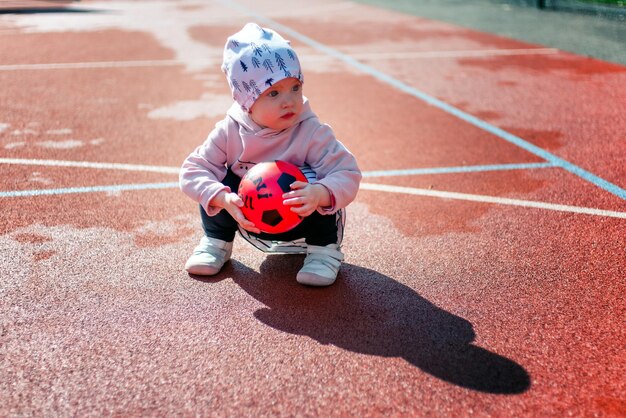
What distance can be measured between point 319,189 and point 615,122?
15.3 ft

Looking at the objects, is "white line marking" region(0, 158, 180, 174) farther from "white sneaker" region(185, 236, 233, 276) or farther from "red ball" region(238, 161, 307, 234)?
"red ball" region(238, 161, 307, 234)

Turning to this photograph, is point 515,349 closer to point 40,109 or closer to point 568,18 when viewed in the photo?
point 40,109

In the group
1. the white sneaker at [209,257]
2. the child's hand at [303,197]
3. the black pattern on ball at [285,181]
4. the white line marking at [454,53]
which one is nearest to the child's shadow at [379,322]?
the white sneaker at [209,257]

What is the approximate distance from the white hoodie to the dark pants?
125 millimetres

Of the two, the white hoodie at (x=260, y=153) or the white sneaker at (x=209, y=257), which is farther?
the white sneaker at (x=209, y=257)

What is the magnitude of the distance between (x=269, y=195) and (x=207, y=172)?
1.64 ft

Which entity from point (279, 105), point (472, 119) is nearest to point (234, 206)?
point (279, 105)

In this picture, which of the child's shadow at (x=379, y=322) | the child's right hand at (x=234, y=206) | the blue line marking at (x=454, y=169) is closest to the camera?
the child's shadow at (x=379, y=322)

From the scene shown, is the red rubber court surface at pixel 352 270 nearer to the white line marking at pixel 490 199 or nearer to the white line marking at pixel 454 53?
the white line marking at pixel 490 199

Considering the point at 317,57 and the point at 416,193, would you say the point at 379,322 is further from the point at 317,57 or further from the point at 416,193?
the point at 317,57

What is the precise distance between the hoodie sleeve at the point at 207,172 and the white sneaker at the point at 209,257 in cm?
27

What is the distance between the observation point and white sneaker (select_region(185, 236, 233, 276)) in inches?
151

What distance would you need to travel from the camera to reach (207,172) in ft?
12.3

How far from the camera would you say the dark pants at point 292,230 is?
12.5 feet
